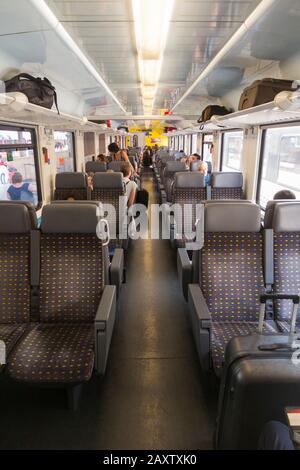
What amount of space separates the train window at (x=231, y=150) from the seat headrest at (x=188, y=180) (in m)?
2.08

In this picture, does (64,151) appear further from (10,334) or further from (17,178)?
(10,334)

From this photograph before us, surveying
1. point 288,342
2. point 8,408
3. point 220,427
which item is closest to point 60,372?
point 8,408

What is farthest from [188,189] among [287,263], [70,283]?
[70,283]

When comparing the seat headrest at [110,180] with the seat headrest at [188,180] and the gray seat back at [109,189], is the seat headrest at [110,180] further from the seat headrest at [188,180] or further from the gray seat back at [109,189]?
the seat headrest at [188,180]

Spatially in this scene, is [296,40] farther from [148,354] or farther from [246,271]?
[148,354]

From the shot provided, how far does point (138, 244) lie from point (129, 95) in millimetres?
4058

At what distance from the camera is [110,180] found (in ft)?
17.3

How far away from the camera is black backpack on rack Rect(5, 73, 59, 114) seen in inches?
135

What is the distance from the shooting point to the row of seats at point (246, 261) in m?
2.64

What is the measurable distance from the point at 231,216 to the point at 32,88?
8.50 feet

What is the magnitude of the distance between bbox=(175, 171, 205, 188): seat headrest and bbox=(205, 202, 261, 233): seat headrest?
8.75 ft

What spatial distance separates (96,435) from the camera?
207 centimetres

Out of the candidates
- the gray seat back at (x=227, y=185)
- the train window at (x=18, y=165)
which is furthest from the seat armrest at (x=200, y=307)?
→ the gray seat back at (x=227, y=185)
